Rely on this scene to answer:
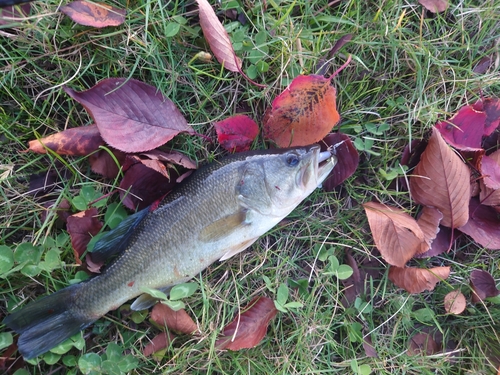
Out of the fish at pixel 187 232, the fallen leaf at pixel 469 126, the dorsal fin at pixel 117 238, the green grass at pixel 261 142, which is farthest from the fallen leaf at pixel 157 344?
the fallen leaf at pixel 469 126

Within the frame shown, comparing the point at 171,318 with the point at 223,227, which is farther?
the point at 171,318

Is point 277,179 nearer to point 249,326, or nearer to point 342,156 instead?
point 342,156

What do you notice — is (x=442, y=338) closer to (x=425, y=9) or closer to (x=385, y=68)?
(x=385, y=68)

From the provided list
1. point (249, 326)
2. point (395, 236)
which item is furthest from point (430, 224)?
point (249, 326)

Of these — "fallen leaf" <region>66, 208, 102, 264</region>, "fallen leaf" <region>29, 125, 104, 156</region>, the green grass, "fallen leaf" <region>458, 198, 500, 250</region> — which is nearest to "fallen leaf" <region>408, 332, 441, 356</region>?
the green grass

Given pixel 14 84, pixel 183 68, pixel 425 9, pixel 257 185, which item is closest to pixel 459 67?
pixel 425 9

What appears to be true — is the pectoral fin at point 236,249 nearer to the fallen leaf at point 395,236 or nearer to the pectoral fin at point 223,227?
the pectoral fin at point 223,227

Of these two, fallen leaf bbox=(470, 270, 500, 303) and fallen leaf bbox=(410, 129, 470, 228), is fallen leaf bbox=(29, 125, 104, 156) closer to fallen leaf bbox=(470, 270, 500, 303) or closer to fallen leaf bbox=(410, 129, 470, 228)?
fallen leaf bbox=(410, 129, 470, 228)
